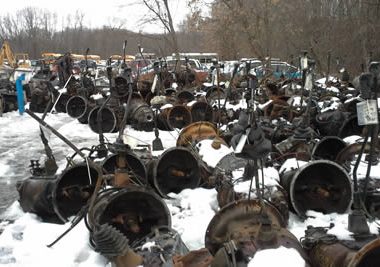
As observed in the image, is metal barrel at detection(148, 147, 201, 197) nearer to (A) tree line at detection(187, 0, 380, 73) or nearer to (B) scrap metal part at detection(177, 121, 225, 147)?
(B) scrap metal part at detection(177, 121, 225, 147)

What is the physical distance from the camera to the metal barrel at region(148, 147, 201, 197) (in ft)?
19.0

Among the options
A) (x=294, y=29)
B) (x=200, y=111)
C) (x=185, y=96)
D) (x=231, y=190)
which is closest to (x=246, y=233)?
(x=231, y=190)

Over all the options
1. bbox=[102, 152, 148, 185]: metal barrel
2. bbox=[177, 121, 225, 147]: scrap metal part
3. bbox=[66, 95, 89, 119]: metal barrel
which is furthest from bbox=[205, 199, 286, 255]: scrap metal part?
bbox=[66, 95, 89, 119]: metal barrel

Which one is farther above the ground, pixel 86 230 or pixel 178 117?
pixel 178 117

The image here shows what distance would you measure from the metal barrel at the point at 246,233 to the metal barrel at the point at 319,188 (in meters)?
1.13

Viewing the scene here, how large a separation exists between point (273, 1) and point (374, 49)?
7.13m

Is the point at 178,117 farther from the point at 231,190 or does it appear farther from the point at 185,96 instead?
the point at 231,190

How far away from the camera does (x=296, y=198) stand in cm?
493

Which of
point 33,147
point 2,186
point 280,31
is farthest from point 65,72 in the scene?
point 280,31

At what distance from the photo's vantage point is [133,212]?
14.1ft

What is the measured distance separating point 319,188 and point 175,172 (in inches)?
73.5

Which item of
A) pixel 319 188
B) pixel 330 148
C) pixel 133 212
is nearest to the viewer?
pixel 133 212

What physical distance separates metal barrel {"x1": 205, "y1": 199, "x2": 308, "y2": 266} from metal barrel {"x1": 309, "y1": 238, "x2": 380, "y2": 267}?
0.18 metres

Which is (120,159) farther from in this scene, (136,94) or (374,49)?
(374,49)
